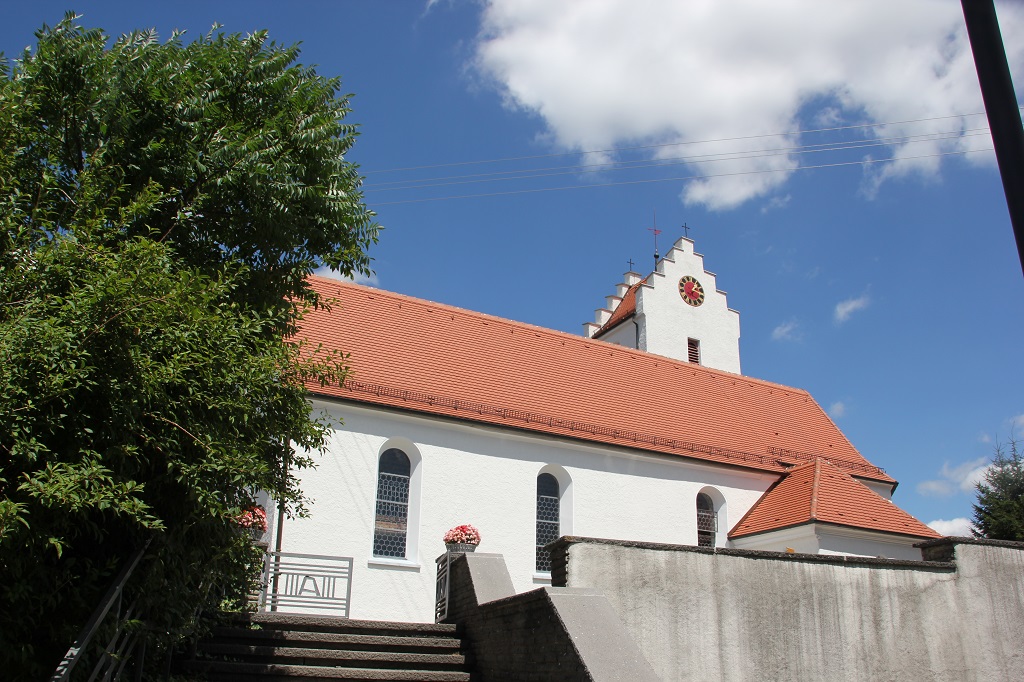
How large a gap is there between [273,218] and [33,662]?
4.15 metres

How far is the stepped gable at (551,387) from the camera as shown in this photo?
720 inches

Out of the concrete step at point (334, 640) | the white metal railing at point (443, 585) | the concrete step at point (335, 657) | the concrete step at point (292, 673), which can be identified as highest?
the white metal railing at point (443, 585)

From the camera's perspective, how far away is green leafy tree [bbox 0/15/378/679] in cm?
567

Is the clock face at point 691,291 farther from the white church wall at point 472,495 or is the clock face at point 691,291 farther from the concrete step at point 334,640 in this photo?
the concrete step at point 334,640

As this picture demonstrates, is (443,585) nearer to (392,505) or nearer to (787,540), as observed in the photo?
(392,505)

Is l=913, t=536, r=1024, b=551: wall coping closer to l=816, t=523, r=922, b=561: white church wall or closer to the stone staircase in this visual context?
l=816, t=523, r=922, b=561: white church wall

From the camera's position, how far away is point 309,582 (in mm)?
14703

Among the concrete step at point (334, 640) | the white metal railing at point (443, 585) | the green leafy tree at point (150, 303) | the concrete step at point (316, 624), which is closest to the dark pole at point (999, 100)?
the green leafy tree at point (150, 303)

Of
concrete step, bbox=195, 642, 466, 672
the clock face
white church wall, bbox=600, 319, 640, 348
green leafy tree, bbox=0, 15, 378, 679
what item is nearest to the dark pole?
green leafy tree, bbox=0, 15, 378, 679

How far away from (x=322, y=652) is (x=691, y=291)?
916 inches

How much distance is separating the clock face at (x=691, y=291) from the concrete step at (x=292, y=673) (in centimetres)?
2232

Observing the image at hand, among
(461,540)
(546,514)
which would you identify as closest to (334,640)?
(461,540)

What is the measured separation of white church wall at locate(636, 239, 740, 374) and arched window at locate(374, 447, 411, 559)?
13.6 metres

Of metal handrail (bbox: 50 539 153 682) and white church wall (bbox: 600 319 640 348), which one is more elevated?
white church wall (bbox: 600 319 640 348)
